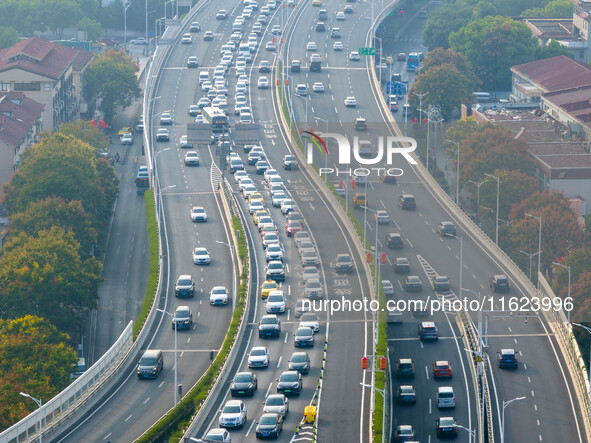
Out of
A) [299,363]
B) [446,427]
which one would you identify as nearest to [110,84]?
[299,363]

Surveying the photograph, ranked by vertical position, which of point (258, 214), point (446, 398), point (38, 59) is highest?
point (38, 59)

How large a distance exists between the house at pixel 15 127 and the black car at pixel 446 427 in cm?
7461

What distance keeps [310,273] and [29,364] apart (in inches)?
1207

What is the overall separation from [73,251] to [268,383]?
32.0 metres

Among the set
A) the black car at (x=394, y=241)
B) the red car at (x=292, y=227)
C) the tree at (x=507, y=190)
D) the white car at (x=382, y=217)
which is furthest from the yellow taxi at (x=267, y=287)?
the tree at (x=507, y=190)

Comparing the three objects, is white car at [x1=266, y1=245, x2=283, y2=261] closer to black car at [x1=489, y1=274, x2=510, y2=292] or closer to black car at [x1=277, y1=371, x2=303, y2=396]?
black car at [x1=489, y1=274, x2=510, y2=292]

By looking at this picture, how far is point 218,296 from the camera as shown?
121m

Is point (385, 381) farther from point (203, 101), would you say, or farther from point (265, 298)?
point (203, 101)

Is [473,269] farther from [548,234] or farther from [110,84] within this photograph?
[110,84]

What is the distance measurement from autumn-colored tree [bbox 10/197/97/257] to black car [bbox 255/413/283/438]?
1912 inches

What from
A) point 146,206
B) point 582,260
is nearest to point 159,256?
point 146,206

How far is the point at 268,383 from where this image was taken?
101 meters

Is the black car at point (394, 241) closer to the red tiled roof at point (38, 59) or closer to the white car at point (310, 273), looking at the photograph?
the white car at point (310, 273)

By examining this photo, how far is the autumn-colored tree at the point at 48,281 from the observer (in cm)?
11850
